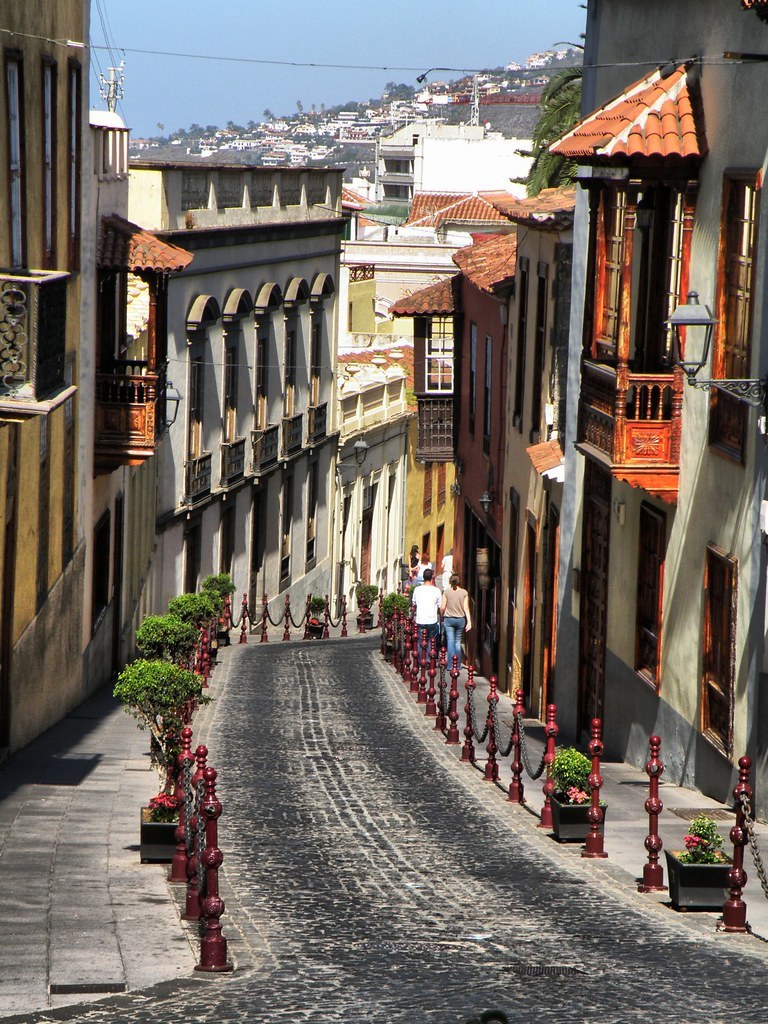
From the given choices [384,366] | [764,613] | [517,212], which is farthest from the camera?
[384,366]

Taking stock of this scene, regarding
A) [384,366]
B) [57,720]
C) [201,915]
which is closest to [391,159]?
[384,366]

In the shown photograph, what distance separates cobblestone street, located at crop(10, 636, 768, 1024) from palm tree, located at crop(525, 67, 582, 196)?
24.1 m

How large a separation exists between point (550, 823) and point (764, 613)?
241 cm

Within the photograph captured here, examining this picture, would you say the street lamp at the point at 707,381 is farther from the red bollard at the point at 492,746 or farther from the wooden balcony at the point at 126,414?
the wooden balcony at the point at 126,414

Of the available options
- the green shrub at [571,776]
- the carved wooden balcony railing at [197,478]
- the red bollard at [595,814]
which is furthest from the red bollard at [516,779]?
the carved wooden balcony railing at [197,478]

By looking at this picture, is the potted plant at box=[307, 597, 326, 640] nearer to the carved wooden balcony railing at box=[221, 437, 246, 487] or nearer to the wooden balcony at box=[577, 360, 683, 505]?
the carved wooden balcony railing at box=[221, 437, 246, 487]

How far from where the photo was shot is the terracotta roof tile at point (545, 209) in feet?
73.3

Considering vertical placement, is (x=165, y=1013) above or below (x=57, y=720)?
above

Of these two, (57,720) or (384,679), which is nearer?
(57,720)

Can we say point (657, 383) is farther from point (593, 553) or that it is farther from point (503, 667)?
point (503, 667)

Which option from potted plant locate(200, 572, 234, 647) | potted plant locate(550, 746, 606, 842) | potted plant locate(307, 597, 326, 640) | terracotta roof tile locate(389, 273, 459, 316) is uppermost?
terracotta roof tile locate(389, 273, 459, 316)

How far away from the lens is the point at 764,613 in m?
13.3

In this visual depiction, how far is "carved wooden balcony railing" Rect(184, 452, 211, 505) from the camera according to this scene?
33750 mm

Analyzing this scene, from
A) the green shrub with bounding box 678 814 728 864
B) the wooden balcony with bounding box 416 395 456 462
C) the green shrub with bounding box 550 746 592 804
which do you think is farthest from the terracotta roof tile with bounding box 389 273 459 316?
the green shrub with bounding box 678 814 728 864
